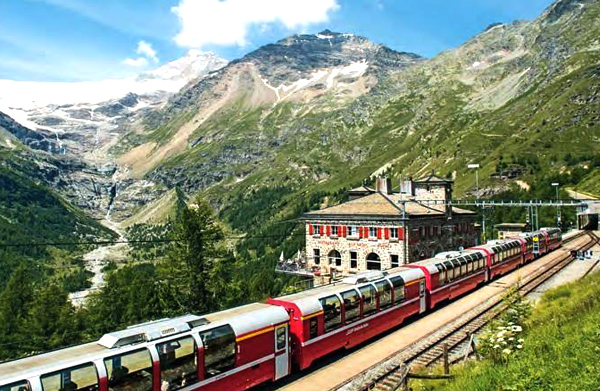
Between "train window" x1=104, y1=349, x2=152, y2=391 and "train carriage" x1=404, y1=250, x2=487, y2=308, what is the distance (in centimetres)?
2290

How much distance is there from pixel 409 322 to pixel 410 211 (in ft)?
76.1

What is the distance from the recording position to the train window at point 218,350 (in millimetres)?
18750

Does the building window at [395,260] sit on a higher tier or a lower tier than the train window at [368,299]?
lower

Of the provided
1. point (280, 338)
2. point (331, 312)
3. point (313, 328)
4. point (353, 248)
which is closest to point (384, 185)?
point (353, 248)

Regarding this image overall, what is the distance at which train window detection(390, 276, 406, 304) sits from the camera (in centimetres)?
3084

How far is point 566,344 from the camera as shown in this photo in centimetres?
1464

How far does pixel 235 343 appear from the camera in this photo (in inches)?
782

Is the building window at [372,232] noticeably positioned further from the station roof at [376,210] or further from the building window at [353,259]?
the building window at [353,259]

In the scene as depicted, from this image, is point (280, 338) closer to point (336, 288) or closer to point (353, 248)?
point (336, 288)

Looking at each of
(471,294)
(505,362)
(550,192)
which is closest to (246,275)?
(550,192)

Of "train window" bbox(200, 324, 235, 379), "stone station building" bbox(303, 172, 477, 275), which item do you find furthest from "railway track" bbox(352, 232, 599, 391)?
"stone station building" bbox(303, 172, 477, 275)

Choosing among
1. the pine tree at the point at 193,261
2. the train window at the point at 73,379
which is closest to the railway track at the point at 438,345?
the train window at the point at 73,379

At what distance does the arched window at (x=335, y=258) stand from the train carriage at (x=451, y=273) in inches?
706

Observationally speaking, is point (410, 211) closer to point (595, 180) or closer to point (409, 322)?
point (409, 322)
